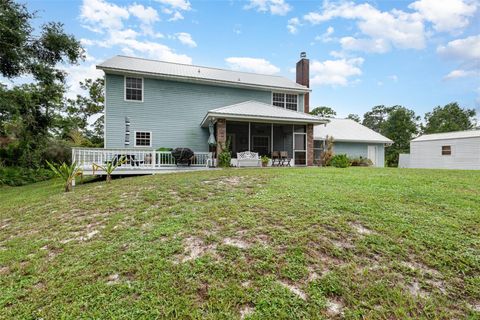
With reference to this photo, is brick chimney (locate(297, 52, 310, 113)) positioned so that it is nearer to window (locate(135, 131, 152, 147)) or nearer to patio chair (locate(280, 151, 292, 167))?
patio chair (locate(280, 151, 292, 167))

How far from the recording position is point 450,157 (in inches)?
767

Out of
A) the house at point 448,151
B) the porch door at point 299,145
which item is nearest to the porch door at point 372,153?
the house at point 448,151

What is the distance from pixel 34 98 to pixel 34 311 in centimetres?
2072

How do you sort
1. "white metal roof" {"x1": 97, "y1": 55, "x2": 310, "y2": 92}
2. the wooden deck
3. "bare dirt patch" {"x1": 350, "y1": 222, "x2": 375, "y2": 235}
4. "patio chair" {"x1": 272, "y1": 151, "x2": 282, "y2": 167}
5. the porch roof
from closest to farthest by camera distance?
"bare dirt patch" {"x1": 350, "y1": 222, "x2": 375, "y2": 235} → the wooden deck → the porch roof → "patio chair" {"x1": 272, "y1": 151, "x2": 282, "y2": 167} → "white metal roof" {"x1": 97, "y1": 55, "x2": 310, "y2": 92}

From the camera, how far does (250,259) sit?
3.04 m

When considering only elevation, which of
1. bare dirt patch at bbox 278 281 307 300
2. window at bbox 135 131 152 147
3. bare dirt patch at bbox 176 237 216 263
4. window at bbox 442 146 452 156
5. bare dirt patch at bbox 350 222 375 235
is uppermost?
window at bbox 135 131 152 147

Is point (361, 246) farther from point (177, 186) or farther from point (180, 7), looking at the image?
point (180, 7)

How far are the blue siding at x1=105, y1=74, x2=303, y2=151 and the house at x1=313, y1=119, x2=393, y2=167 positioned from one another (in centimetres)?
785

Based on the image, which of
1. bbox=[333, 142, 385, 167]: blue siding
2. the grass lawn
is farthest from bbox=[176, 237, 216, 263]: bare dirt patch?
bbox=[333, 142, 385, 167]: blue siding

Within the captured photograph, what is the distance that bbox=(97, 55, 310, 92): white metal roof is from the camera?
14586 mm

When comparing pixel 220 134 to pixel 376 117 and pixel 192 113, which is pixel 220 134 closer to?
pixel 192 113

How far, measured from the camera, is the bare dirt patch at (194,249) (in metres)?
3.14

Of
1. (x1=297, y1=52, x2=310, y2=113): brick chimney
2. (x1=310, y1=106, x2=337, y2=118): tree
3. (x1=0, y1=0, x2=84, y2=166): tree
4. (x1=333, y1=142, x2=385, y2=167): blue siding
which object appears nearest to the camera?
(x1=0, y1=0, x2=84, y2=166): tree

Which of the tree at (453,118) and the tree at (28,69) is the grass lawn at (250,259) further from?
the tree at (453,118)
